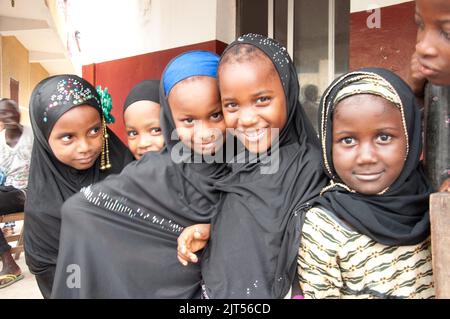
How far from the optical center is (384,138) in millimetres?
→ 1339

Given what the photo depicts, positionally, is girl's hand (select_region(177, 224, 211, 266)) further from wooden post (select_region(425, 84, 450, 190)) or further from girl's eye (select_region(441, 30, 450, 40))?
girl's eye (select_region(441, 30, 450, 40))

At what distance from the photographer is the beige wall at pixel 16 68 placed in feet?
37.5

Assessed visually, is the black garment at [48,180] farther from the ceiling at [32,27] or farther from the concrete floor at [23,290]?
the ceiling at [32,27]

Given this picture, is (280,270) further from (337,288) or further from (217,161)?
(217,161)

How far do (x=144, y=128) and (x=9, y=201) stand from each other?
3193mm

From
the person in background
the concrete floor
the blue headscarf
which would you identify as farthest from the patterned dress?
the person in background

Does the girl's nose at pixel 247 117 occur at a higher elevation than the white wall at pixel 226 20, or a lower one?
lower

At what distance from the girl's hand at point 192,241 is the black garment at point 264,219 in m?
0.03

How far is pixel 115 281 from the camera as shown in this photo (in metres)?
1.64

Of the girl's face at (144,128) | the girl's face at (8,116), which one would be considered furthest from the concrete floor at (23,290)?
the girl's face at (144,128)

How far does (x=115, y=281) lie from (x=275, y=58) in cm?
102

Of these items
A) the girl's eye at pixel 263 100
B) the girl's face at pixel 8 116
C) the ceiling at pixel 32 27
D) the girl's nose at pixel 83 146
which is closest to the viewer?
the girl's eye at pixel 263 100

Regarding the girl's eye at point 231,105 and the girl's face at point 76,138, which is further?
the girl's face at point 76,138

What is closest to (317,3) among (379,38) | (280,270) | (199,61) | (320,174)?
(379,38)
